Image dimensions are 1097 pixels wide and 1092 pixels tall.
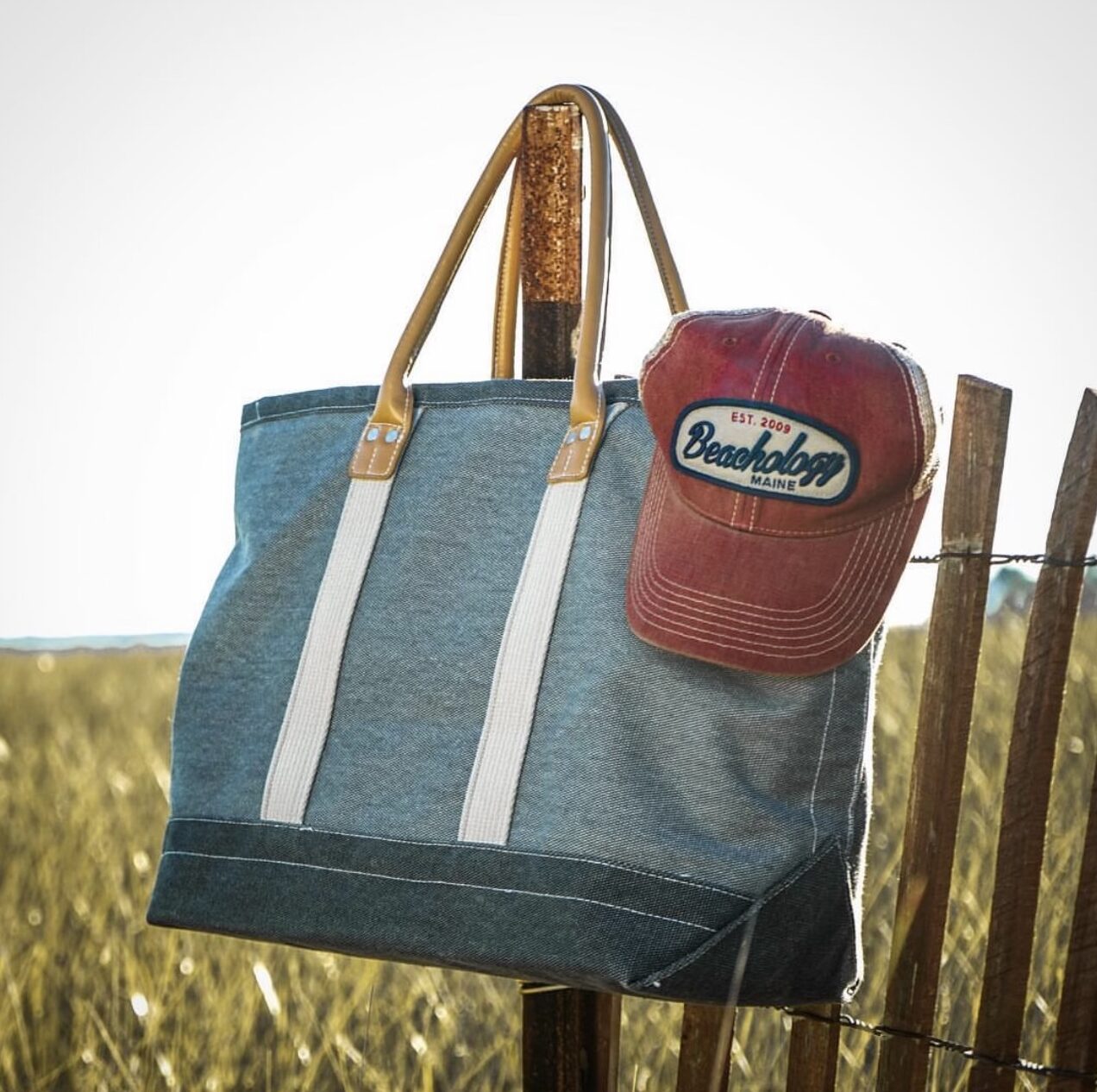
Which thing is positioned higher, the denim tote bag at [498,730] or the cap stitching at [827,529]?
the cap stitching at [827,529]

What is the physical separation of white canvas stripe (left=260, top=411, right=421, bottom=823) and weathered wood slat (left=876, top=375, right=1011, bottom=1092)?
0.82m

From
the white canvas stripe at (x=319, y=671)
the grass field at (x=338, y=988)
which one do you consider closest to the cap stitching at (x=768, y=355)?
the white canvas stripe at (x=319, y=671)

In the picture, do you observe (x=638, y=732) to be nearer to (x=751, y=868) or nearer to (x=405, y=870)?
(x=751, y=868)

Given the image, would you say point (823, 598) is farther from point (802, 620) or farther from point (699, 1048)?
point (699, 1048)

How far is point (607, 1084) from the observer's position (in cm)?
221

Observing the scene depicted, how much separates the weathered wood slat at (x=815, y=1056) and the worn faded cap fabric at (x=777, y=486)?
0.76 m

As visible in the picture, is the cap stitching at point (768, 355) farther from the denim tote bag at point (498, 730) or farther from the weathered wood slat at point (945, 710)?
the weathered wood slat at point (945, 710)

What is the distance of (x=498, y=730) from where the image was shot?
183 centimetres

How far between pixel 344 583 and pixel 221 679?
28 cm

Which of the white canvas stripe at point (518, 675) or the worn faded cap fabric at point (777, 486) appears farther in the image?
the white canvas stripe at point (518, 675)

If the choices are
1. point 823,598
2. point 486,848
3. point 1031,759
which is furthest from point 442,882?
point 1031,759

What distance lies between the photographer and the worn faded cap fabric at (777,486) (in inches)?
63.2

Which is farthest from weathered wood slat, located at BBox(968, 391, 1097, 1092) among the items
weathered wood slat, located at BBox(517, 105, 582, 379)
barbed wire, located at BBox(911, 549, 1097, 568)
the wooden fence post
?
weathered wood slat, located at BBox(517, 105, 582, 379)

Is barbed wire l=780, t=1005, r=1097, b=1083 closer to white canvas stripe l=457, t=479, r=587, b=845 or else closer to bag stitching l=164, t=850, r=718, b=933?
bag stitching l=164, t=850, r=718, b=933
